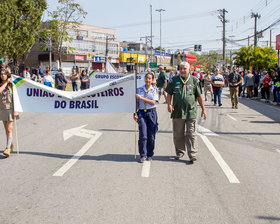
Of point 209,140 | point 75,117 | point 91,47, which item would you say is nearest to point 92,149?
point 209,140

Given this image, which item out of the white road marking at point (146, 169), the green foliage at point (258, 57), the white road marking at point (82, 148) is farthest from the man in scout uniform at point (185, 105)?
the green foliage at point (258, 57)

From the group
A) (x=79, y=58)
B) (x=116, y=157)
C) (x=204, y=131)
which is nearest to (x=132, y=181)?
(x=116, y=157)

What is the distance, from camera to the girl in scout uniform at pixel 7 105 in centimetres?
730

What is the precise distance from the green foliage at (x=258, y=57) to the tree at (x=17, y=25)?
29.8 m

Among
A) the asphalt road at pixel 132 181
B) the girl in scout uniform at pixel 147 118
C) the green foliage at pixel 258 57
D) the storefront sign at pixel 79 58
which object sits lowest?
the asphalt road at pixel 132 181

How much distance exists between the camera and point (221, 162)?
6.91 meters

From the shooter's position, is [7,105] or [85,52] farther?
[85,52]

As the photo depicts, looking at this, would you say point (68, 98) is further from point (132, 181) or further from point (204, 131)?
point (204, 131)

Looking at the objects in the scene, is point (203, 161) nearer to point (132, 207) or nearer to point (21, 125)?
point (132, 207)

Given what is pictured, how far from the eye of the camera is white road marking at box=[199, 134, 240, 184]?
19.0ft

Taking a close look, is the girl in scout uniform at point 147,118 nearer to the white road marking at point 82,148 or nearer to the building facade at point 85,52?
the white road marking at point 82,148

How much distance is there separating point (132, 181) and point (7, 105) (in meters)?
3.49

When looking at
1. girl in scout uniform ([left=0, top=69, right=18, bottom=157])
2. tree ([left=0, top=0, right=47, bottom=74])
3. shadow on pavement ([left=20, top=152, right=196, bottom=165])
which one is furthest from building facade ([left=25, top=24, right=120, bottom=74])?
shadow on pavement ([left=20, top=152, right=196, bottom=165])

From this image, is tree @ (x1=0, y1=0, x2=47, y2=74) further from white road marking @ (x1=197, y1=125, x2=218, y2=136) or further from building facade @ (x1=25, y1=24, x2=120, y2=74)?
building facade @ (x1=25, y1=24, x2=120, y2=74)
